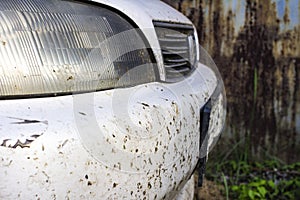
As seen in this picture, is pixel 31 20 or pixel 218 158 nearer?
pixel 31 20

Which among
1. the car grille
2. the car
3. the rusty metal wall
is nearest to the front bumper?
the car

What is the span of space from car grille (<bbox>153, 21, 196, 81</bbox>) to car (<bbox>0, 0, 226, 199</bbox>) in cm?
9

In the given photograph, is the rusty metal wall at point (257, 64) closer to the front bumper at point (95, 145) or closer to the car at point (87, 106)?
the car at point (87, 106)

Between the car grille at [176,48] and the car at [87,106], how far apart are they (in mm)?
91

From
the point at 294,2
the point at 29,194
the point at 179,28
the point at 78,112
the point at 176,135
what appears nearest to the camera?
the point at 29,194

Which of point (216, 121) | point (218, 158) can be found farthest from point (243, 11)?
point (216, 121)

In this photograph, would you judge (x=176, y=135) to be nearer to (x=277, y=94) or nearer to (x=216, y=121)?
(x=216, y=121)

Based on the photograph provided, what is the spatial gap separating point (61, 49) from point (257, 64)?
2.88m

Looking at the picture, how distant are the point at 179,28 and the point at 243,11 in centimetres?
204

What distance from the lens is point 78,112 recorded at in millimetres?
1117

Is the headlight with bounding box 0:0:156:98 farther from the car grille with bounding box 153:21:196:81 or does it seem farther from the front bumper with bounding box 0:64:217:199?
the car grille with bounding box 153:21:196:81

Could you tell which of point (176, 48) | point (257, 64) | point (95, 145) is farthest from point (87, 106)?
point (257, 64)

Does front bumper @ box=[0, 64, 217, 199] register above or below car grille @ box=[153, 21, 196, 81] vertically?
below

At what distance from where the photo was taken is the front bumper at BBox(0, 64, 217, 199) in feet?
3.28
